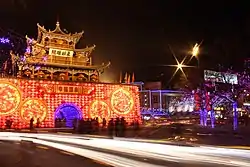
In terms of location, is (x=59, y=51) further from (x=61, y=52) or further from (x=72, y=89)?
(x=72, y=89)

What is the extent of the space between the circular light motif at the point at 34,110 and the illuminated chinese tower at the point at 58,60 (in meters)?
4.60

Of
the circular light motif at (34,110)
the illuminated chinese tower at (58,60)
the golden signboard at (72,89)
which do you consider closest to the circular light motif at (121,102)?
the golden signboard at (72,89)

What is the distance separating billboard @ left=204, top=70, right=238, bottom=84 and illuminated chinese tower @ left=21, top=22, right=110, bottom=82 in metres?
13.3

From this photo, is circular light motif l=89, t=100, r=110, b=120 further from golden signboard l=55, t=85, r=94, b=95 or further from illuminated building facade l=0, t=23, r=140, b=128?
golden signboard l=55, t=85, r=94, b=95

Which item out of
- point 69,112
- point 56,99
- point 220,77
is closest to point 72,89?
point 56,99

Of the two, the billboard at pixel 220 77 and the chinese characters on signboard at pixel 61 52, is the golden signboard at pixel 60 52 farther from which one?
the billboard at pixel 220 77

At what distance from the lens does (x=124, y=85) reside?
4716cm

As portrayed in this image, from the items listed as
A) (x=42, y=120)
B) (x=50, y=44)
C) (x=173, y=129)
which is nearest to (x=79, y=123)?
(x=42, y=120)

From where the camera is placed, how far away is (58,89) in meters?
42.7

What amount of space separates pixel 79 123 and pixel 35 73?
12775 mm

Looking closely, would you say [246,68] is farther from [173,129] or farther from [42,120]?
[42,120]

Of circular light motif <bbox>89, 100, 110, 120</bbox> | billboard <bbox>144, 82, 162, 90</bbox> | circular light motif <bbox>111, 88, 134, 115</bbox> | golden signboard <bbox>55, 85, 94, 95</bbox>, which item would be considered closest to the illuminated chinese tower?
golden signboard <bbox>55, 85, 94, 95</bbox>

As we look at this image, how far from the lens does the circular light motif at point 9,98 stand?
3831cm

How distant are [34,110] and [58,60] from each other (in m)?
8.19
